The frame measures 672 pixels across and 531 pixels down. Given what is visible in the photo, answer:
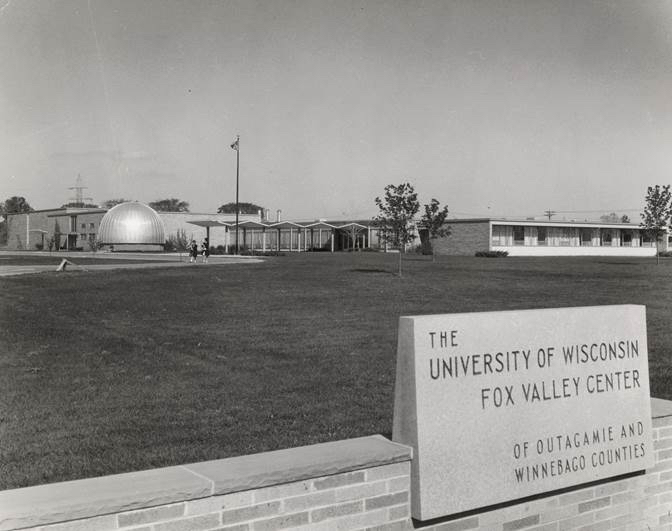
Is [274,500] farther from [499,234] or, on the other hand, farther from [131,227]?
[131,227]

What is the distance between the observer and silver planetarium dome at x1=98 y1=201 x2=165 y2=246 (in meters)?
71.6

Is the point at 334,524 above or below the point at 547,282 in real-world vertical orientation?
below

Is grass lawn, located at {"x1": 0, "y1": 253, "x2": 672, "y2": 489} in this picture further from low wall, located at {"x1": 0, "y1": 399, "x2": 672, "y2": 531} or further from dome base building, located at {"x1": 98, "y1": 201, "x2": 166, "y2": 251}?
dome base building, located at {"x1": 98, "y1": 201, "x2": 166, "y2": 251}

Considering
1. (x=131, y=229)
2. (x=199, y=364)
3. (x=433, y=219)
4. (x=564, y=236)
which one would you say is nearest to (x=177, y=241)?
(x=131, y=229)

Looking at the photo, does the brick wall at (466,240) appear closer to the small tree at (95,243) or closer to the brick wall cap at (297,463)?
the small tree at (95,243)

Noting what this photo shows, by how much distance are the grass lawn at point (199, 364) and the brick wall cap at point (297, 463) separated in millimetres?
1781

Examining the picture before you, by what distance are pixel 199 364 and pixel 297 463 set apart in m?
5.92

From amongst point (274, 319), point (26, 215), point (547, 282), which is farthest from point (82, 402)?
point (26, 215)

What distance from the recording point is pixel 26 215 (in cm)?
9112

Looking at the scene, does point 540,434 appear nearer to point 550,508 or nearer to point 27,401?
point 550,508

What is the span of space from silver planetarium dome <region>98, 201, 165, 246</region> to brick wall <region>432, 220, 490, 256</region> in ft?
93.2

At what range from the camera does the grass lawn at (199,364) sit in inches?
231

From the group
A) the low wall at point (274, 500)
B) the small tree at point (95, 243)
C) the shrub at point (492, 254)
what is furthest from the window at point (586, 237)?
the low wall at point (274, 500)

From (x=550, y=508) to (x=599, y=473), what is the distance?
0.44 meters
